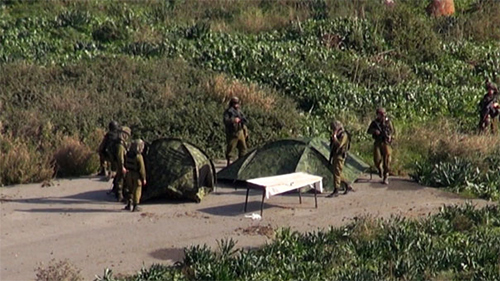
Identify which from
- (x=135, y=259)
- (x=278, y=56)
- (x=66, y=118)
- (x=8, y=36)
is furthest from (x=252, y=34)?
(x=135, y=259)

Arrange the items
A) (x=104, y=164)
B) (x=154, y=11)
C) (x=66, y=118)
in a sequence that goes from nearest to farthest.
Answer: (x=104, y=164) → (x=66, y=118) → (x=154, y=11)

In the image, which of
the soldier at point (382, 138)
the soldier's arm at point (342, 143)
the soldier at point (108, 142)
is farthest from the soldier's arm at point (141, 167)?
the soldier at point (382, 138)

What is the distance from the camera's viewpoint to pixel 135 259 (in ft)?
61.2

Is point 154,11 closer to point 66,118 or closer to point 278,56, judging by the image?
point 278,56

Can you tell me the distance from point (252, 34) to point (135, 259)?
17.9 meters

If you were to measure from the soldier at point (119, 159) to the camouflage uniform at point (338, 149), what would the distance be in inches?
159

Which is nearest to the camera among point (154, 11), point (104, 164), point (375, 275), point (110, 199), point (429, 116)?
point (375, 275)

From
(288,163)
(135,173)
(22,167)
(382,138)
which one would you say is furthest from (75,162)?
(382,138)

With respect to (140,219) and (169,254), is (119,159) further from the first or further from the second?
(169,254)

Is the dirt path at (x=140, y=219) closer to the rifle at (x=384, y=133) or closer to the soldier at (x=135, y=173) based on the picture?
the soldier at (x=135, y=173)

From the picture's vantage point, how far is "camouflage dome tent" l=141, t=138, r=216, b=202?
22094 millimetres

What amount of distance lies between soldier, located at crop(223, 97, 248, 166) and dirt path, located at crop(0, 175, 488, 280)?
50.5 inches

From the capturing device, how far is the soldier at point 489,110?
90.4 ft

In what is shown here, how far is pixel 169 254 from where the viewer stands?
1892 cm
